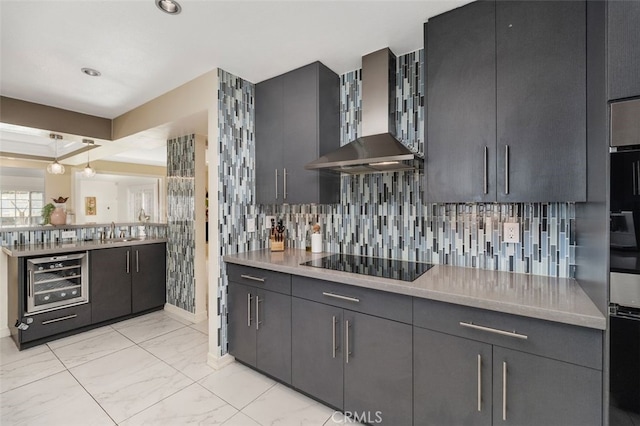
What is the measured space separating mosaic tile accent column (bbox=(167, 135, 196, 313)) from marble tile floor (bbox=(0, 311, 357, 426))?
2.46ft

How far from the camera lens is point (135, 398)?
80.7 inches

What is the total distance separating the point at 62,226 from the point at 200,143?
78.2 inches

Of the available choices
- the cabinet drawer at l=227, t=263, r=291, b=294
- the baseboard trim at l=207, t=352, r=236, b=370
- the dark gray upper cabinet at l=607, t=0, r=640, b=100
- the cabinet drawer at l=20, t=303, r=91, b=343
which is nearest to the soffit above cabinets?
the dark gray upper cabinet at l=607, t=0, r=640, b=100

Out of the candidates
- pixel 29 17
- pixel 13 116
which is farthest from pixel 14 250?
pixel 29 17

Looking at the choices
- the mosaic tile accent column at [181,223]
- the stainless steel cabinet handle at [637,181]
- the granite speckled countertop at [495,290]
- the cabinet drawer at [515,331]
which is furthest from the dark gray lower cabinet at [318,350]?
the mosaic tile accent column at [181,223]

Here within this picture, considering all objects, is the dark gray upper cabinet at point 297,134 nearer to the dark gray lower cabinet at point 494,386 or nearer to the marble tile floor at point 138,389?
the dark gray lower cabinet at point 494,386

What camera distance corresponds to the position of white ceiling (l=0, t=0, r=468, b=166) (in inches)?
67.1

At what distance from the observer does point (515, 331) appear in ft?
4.11

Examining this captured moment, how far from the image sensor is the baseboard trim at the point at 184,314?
11.4 feet

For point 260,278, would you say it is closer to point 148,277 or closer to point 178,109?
point 178,109

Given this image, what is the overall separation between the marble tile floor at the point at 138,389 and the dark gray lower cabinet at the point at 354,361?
0.19 metres

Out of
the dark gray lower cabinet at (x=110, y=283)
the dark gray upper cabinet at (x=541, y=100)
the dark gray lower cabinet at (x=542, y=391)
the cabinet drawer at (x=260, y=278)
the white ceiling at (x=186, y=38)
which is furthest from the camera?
the dark gray lower cabinet at (x=110, y=283)

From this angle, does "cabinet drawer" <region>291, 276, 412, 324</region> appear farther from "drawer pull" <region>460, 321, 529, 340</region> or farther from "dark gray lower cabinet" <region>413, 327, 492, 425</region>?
"drawer pull" <region>460, 321, 529, 340</region>

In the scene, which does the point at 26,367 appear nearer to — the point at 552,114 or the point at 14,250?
the point at 14,250
